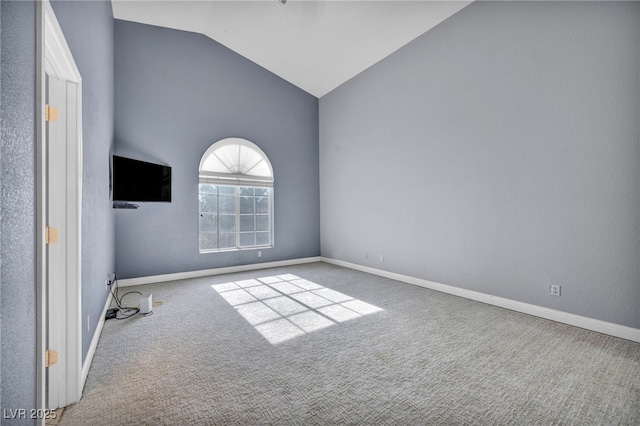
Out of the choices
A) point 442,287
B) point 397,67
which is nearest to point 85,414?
point 442,287

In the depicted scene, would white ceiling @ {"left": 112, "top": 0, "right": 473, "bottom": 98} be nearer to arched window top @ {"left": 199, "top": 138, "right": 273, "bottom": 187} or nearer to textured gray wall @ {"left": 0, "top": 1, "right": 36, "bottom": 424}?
arched window top @ {"left": 199, "top": 138, "right": 273, "bottom": 187}

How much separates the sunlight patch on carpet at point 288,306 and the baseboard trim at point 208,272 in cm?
78

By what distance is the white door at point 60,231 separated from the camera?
1.83m

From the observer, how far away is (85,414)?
182cm

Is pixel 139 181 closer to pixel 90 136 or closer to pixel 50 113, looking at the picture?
pixel 90 136

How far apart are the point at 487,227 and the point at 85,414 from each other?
4.19m

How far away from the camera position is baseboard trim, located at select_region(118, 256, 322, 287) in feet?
16.1

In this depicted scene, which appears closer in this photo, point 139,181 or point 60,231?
point 60,231

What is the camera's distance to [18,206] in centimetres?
112

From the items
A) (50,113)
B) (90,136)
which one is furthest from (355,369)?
(90,136)

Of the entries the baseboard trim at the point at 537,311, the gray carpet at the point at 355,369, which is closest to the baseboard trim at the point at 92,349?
the gray carpet at the point at 355,369

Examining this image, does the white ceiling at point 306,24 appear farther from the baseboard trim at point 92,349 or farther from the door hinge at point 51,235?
the baseboard trim at point 92,349

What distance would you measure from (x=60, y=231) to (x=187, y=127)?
12.8 feet

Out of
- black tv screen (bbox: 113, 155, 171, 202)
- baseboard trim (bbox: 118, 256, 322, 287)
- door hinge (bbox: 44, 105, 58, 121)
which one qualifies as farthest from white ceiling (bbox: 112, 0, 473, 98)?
baseboard trim (bbox: 118, 256, 322, 287)
